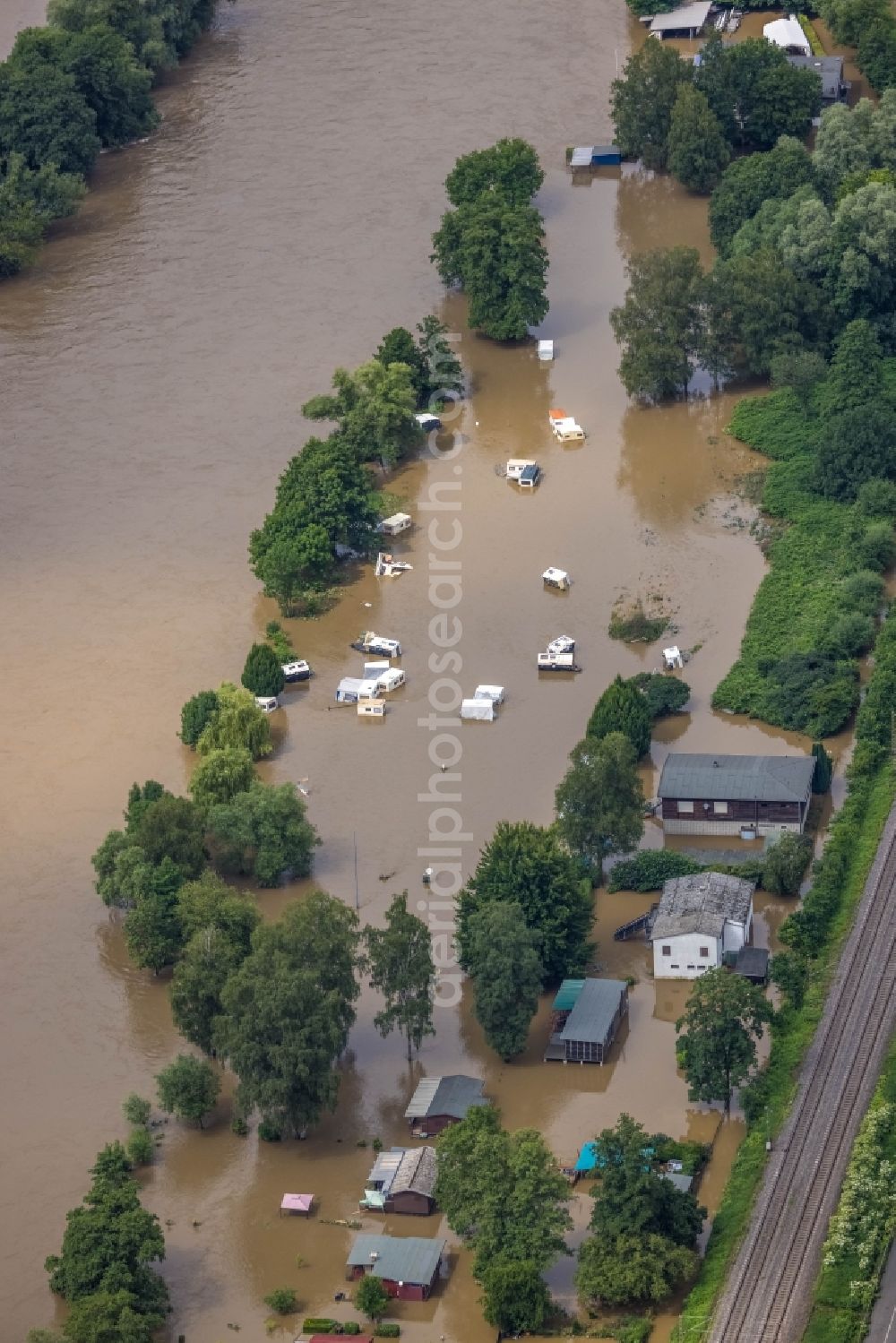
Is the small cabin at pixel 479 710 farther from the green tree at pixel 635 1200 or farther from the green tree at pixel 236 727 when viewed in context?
the green tree at pixel 635 1200

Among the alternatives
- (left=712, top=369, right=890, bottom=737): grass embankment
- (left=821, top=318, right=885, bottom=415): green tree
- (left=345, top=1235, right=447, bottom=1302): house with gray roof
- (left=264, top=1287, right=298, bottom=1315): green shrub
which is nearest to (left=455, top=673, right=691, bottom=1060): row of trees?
(left=712, top=369, right=890, bottom=737): grass embankment

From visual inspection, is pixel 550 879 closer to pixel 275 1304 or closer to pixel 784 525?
pixel 275 1304

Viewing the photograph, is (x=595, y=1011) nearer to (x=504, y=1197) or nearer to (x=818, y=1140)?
(x=818, y=1140)

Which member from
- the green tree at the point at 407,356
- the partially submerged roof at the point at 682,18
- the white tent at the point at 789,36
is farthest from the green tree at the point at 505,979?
the partially submerged roof at the point at 682,18

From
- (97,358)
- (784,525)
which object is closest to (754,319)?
(784,525)

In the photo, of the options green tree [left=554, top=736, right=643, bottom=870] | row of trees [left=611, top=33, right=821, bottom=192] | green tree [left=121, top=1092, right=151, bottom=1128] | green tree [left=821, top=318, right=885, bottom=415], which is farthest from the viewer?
row of trees [left=611, top=33, right=821, bottom=192]

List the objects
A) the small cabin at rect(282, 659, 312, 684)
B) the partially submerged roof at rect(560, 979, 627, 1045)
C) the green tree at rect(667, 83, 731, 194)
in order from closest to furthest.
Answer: the partially submerged roof at rect(560, 979, 627, 1045) → the small cabin at rect(282, 659, 312, 684) → the green tree at rect(667, 83, 731, 194)

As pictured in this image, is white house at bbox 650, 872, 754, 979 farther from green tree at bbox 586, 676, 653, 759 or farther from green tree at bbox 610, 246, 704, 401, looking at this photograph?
green tree at bbox 610, 246, 704, 401
